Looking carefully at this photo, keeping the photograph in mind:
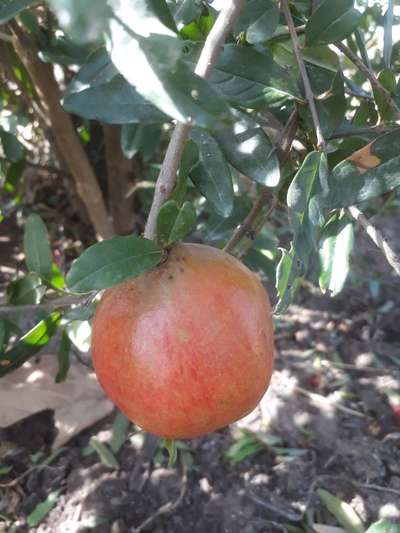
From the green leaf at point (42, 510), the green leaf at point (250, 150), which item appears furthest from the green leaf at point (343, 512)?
the green leaf at point (250, 150)

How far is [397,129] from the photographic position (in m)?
0.68

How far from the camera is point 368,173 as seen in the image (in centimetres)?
68

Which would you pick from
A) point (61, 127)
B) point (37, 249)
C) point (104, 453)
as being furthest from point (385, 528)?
point (61, 127)

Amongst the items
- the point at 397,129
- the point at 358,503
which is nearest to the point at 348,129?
the point at 397,129

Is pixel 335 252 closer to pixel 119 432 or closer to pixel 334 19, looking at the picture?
pixel 334 19

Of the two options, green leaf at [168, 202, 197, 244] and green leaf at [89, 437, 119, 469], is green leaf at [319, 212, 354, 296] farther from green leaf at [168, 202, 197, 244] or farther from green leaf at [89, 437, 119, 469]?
green leaf at [89, 437, 119, 469]

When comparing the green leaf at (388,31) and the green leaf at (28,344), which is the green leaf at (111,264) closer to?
the green leaf at (28,344)

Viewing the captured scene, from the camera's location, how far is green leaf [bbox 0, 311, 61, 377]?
83cm

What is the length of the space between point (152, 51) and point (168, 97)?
3 cm

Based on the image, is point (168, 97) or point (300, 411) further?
point (300, 411)

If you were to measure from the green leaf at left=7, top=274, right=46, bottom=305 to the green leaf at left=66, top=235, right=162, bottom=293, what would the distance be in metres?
0.30

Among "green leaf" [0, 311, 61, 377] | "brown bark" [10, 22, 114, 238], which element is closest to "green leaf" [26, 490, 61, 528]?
"green leaf" [0, 311, 61, 377]

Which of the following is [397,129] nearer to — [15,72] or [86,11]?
[86,11]

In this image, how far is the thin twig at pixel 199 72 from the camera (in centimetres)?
52
